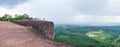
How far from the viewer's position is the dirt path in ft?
7.34

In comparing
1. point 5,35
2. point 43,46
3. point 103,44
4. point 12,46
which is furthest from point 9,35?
point 103,44

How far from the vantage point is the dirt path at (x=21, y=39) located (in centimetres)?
224

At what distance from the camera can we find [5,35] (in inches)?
107

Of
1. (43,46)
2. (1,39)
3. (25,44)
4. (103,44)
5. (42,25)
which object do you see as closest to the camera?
(43,46)

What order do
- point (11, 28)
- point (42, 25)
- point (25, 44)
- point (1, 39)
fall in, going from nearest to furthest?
point (25, 44)
point (1, 39)
point (11, 28)
point (42, 25)

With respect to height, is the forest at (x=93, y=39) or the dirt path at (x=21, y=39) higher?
the dirt path at (x=21, y=39)

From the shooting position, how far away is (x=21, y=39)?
8.10ft

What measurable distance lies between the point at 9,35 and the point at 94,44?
153 centimetres

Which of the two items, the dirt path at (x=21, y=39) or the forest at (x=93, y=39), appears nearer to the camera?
the dirt path at (x=21, y=39)

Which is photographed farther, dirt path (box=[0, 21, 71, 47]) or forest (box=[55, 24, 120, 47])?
forest (box=[55, 24, 120, 47])

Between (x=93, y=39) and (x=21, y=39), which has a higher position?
(x=21, y=39)

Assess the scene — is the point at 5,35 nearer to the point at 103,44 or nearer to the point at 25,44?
the point at 25,44

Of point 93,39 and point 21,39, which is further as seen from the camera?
point 93,39

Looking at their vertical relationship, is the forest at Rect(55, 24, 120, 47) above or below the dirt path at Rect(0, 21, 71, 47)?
below
